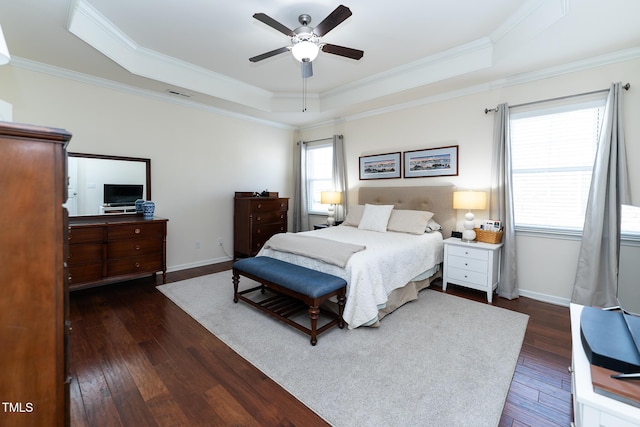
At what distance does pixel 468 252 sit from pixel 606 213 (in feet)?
4.19

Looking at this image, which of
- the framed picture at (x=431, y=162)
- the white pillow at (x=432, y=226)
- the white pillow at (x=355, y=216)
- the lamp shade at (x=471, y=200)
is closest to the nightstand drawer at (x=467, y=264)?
the white pillow at (x=432, y=226)

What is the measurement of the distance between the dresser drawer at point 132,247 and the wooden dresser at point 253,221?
137 centimetres

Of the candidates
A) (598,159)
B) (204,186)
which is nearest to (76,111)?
(204,186)

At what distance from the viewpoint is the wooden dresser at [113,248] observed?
2.99 meters

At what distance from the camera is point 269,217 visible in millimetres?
4891

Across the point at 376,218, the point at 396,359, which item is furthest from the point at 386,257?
the point at 376,218

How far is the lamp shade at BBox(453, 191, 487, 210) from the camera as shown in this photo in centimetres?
331

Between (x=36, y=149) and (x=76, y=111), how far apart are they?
342 centimetres

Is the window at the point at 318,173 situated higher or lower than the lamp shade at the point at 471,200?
higher

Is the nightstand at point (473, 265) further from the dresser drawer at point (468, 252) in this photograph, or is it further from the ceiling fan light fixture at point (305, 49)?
the ceiling fan light fixture at point (305, 49)

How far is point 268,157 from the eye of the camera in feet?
17.9

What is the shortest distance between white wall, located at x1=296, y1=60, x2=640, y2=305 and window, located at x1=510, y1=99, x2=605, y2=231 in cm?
19

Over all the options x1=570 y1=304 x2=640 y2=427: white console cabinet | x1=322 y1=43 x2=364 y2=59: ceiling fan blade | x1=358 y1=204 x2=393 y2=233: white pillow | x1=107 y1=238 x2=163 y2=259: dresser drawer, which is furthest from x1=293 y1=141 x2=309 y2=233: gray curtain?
x1=570 y1=304 x2=640 y2=427: white console cabinet

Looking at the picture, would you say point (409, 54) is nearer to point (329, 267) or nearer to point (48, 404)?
point (329, 267)
